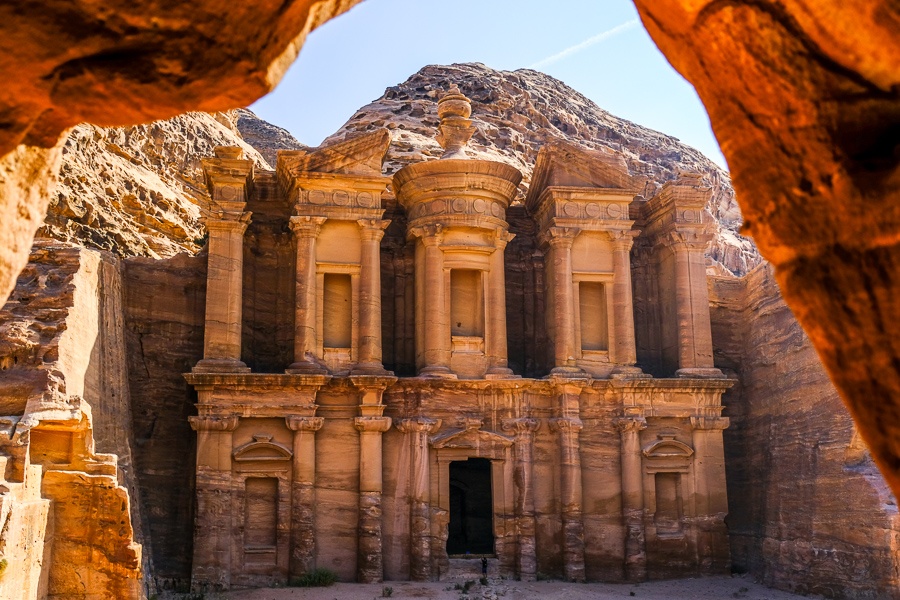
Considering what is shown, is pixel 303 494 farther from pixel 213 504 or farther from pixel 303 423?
pixel 213 504

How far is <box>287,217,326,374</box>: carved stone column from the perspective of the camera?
2036 cm

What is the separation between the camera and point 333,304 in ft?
70.7

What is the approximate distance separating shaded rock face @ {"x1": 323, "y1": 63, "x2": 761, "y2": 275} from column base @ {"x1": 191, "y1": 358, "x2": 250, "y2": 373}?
10.4 metres

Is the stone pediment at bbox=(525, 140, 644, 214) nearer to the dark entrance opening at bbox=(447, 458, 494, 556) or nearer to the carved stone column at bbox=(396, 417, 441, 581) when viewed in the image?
the carved stone column at bbox=(396, 417, 441, 581)

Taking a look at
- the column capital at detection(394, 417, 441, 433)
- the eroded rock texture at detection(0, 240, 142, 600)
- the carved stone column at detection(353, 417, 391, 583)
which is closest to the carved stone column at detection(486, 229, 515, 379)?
the column capital at detection(394, 417, 441, 433)

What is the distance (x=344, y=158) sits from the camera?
2147 cm

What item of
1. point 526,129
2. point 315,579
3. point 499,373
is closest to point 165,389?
point 315,579

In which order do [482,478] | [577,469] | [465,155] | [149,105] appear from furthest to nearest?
[482,478], [465,155], [577,469], [149,105]

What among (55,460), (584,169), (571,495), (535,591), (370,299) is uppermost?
(584,169)

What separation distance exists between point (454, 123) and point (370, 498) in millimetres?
9433

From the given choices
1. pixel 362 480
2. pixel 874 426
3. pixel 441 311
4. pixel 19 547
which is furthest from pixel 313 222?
pixel 874 426

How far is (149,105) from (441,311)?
16676 mm

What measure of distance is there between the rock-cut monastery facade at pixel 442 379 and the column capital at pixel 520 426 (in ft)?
0.33

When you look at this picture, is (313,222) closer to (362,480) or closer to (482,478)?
(362,480)
